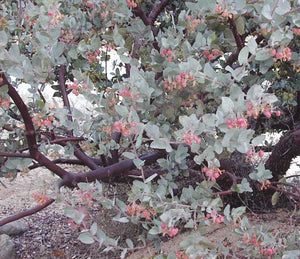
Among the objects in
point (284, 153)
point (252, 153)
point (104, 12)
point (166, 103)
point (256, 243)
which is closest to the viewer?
point (252, 153)

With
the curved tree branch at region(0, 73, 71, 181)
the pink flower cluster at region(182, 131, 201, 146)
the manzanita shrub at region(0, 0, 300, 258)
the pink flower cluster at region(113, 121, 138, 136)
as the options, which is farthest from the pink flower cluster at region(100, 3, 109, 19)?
the pink flower cluster at region(182, 131, 201, 146)

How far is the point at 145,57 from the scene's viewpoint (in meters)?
1.99

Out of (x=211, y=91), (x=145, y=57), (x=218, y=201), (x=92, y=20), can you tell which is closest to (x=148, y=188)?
(x=218, y=201)

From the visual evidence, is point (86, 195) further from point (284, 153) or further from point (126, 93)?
point (284, 153)

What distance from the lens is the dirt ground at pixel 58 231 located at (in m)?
2.47

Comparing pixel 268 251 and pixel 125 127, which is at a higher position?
pixel 125 127

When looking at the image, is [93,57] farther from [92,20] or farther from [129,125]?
[129,125]

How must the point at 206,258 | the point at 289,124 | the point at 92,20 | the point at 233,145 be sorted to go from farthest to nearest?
the point at 289,124, the point at 92,20, the point at 206,258, the point at 233,145

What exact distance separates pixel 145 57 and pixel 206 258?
849mm

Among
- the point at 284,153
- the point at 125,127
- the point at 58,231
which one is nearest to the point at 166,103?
the point at 125,127

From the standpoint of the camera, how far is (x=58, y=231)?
142 inches

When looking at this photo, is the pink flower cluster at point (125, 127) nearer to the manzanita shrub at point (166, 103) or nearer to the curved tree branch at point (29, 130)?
the manzanita shrub at point (166, 103)

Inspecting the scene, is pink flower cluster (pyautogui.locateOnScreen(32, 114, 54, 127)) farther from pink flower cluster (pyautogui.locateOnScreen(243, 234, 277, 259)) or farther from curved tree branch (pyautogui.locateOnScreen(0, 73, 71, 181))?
pink flower cluster (pyautogui.locateOnScreen(243, 234, 277, 259))

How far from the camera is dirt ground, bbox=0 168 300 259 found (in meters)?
2.47
